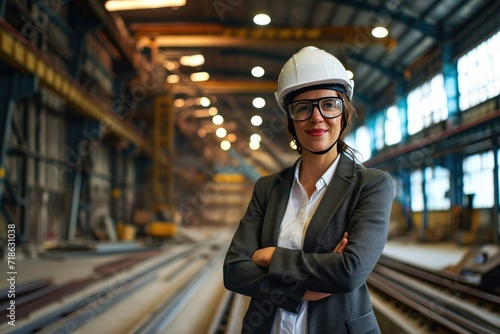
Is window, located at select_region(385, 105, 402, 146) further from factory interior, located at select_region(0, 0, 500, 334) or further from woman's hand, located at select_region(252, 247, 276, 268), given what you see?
woman's hand, located at select_region(252, 247, 276, 268)

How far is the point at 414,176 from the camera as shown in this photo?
2022cm

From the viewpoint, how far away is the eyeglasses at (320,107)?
1.73m

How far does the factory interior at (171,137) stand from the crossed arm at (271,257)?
0.56 metres

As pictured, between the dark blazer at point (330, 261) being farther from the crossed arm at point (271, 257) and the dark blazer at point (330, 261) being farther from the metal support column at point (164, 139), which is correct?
the metal support column at point (164, 139)

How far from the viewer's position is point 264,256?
169cm

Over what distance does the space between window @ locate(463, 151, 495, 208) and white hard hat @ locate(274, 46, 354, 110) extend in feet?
45.9

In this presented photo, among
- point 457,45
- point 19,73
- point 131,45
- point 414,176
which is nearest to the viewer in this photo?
point 19,73

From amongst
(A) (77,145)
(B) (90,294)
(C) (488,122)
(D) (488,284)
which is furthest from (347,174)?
(A) (77,145)

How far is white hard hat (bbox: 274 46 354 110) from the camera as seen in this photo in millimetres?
1750

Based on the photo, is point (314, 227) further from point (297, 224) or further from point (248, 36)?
point (248, 36)

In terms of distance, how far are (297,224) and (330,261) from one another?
0.23 m

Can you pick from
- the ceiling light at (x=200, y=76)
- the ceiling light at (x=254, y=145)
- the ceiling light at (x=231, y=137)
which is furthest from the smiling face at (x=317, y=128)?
the ceiling light at (x=231, y=137)

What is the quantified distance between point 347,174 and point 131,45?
59.2 ft

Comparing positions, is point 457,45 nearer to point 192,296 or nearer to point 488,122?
point 488,122
